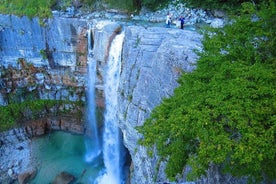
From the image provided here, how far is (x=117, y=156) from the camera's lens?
18.5 meters

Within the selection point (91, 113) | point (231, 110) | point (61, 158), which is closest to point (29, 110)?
point (61, 158)

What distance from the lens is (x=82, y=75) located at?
2005 cm

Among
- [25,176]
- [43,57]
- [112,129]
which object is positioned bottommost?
[25,176]

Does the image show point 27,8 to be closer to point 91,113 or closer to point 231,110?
point 91,113

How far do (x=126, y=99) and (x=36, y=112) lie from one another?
1011 centimetres

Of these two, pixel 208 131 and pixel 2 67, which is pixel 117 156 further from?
pixel 208 131

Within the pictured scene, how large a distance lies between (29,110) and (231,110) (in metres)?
18.4

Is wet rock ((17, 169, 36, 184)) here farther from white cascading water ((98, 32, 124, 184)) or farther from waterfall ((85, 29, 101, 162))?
white cascading water ((98, 32, 124, 184))

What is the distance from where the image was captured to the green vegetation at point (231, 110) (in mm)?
5840

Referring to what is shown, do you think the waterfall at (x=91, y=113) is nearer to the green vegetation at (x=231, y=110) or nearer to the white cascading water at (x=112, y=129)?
the white cascading water at (x=112, y=129)

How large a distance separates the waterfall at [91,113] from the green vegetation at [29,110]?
1.04m

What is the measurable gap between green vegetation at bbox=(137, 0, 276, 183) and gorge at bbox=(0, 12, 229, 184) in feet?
12.3

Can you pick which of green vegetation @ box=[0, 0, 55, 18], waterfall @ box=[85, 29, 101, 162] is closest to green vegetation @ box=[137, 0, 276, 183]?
waterfall @ box=[85, 29, 101, 162]

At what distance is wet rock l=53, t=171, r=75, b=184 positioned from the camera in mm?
17828
